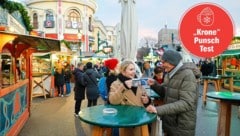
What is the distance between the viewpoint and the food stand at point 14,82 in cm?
570

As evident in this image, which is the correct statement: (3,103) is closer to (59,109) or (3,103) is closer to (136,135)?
(136,135)

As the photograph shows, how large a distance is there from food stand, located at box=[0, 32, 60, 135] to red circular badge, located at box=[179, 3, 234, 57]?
3.15m

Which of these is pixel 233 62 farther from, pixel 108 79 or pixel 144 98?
pixel 144 98

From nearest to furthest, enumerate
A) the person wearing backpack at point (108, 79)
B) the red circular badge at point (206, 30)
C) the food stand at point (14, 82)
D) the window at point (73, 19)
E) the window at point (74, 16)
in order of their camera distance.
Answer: the red circular badge at point (206, 30)
the food stand at point (14, 82)
the person wearing backpack at point (108, 79)
the window at point (73, 19)
the window at point (74, 16)

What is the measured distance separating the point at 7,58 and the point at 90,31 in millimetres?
46588

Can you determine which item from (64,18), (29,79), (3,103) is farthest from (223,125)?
(64,18)

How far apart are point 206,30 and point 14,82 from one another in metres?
4.73

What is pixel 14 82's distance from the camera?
23.6ft

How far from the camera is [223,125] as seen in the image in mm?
5715

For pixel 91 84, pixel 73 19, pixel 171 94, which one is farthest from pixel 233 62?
pixel 73 19

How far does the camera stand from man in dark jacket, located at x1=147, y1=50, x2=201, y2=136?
335cm

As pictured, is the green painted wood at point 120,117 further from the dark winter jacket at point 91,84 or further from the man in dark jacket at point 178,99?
the dark winter jacket at point 91,84

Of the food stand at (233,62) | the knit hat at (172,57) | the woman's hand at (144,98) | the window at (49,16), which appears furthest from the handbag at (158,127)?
the window at (49,16)

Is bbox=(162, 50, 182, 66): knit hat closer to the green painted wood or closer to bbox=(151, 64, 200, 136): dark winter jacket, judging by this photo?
bbox=(151, 64, 200, 136): dark winter jacket
